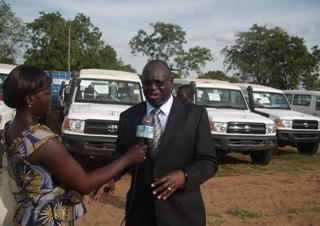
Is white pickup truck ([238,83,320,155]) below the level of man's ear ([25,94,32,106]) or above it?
below

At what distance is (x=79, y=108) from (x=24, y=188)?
16.8ft

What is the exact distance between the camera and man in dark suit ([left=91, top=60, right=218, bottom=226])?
2.22 metres

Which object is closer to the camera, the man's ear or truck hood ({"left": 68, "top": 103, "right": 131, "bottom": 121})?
the man's ear

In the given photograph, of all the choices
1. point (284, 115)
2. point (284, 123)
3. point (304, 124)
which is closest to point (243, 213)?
point (284, 123)

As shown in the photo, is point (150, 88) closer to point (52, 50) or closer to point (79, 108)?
point (79, 108)

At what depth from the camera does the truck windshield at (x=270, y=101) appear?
35.1 feet

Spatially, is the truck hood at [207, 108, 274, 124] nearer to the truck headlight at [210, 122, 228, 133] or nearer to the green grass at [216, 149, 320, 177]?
the truck headlight at [210, 122, 228, 133]

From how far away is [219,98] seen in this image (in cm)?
922

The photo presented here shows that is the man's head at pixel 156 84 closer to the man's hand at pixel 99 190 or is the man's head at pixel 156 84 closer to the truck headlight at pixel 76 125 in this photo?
the man's hand at pixel 99 190

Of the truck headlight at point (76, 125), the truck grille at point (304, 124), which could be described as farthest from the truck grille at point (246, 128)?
the truck headlight at point (76, 125)

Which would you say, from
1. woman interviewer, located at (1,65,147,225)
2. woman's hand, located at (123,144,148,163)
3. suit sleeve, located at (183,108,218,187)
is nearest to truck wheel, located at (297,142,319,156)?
suit sleeve, located at (183,108,218,187)

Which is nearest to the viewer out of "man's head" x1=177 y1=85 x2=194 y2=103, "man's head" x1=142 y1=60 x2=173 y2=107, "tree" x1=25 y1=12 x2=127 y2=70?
"man's head" x1=142 y1=60 x2=173 y2=107

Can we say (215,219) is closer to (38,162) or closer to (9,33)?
(38,162)

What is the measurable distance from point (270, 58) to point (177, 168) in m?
33.9
